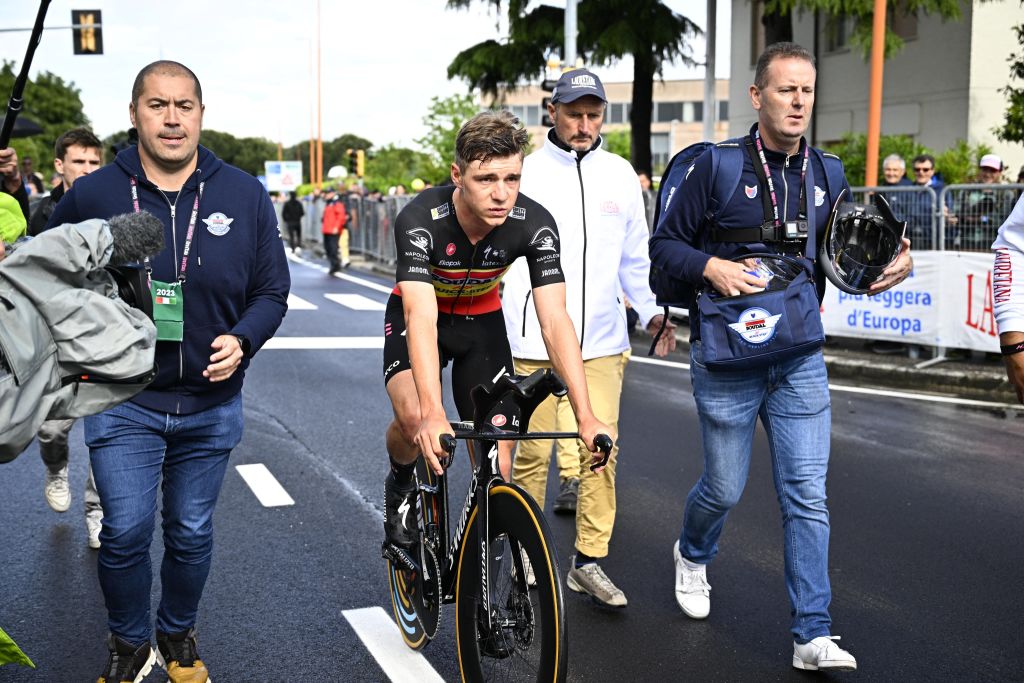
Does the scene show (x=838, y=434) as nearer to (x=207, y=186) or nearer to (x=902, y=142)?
(x=207, y=186)

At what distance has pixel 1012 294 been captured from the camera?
383 cm

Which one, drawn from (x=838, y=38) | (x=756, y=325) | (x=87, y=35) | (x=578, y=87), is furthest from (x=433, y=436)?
(x=87, y=35)

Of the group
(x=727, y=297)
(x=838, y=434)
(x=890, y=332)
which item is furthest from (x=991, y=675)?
(x=890, y=332)

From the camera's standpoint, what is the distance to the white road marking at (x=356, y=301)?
17.6 metres

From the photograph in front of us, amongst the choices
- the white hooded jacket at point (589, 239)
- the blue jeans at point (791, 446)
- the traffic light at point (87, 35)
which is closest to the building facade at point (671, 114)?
the traffic light at point (87, 35)

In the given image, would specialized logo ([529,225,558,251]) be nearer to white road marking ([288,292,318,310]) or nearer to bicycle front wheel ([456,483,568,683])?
bicycle front wheel ([456,483,568,683])

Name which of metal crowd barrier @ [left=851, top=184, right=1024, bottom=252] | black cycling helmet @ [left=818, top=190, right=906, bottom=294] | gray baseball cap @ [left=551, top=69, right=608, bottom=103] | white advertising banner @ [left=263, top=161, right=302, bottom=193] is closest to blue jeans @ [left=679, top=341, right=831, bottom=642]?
black cycling helmet @ [left=818, top=190, right=906, bottom=294]

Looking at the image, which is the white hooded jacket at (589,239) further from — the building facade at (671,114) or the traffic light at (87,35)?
the building facade at (671,114)

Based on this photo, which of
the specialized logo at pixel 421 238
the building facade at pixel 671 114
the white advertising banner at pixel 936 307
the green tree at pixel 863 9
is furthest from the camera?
the building facade at pixel 671 114

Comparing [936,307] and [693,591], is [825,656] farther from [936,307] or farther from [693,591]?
[936,307]

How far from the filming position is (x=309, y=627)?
463 centimetres

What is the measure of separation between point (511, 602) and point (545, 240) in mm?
1254

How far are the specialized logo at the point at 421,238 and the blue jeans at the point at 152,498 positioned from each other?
87 cm

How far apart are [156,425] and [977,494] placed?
4904 millimetres
